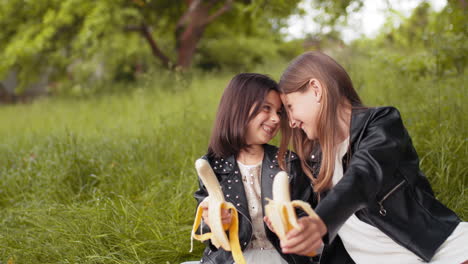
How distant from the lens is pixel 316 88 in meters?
1.81

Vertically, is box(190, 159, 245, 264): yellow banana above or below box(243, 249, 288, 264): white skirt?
above

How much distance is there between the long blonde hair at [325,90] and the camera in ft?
5.89

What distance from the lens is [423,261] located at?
1668 mm

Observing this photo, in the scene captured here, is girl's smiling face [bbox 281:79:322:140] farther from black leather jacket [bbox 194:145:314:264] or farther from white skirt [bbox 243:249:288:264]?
white skirt [bbox 243:249:288:264]

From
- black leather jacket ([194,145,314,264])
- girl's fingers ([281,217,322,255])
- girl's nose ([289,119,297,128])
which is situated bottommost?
black leather jacket ([194,145,314,264])

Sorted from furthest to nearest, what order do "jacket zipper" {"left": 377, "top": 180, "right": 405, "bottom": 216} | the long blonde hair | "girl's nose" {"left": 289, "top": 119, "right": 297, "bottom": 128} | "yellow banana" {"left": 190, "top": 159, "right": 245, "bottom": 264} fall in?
"girl's nose" {"left": 289, "top": 119, "right": 297, "bottom": 128} → the long blonde hair → "jacket zipper" {"left": 377, "top": 180, "right": 405, "bottom": 216} → "yellow banana" {"left": 190, "top": 159, "right": 245, "bottom": 264}

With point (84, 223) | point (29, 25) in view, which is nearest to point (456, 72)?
point (84, 223)

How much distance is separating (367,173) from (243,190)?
0.73 metres

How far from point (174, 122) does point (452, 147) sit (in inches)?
110

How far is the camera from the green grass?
2596 millimetres

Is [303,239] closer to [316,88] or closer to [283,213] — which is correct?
[283,213]

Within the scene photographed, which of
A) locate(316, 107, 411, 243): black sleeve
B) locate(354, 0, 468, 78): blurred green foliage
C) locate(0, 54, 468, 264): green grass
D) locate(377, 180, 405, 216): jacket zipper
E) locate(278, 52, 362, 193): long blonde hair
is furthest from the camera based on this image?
locate(354, 0, 468, 78): blurred green foliage

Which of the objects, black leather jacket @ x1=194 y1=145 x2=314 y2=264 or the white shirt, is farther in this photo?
black leather jacket @ x1=194 y1=145 x2=314 y2=264

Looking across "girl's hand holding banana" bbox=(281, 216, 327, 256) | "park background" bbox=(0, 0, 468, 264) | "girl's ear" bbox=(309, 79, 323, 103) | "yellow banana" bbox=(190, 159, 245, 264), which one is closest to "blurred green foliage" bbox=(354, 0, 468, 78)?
"park background" bbox=(0, 0, 468, 264)
